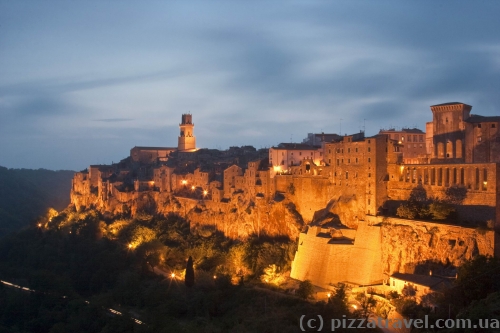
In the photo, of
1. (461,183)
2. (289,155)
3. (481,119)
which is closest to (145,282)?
(289,155)

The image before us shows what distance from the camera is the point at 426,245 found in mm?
28578

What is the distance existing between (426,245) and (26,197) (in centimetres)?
8383

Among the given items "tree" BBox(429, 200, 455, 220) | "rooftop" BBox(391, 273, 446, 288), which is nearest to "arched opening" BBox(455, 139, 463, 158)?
"tree" BBox(429, 200, 455, 220)

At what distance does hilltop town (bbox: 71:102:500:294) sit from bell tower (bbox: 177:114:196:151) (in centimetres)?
2602

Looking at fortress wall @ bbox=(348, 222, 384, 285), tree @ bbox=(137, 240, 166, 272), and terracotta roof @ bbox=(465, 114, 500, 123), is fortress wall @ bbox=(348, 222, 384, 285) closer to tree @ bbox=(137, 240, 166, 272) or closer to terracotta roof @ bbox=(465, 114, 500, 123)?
terracotta roof @ bbox=(465, 114, 500, 123)

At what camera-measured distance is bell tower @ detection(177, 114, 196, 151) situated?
74312 millimetres

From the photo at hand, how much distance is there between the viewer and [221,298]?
3447 centimetres

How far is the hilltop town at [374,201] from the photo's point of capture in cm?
2842

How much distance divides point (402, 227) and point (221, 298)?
13.0 metres

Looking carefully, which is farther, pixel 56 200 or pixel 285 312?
pixel 56 200

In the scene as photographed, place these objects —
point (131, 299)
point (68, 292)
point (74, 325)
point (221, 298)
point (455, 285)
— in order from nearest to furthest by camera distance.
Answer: point (455, 285), point (221, 298), point (74, 325), point (131, 299), point (68, 292)

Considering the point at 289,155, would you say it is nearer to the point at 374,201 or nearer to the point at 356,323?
the point at 374,201

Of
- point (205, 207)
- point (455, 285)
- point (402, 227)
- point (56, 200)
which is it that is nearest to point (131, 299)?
point (205, 207)

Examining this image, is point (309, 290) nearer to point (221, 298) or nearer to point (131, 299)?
point (221, 298)
